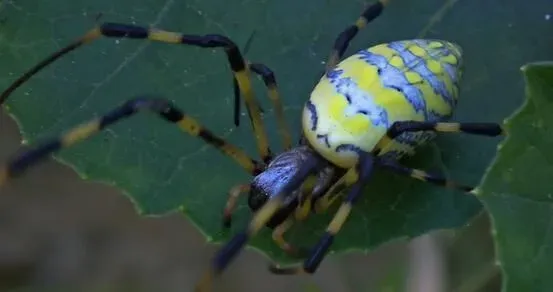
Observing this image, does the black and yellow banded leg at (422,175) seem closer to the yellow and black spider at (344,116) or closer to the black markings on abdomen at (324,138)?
the yellow and black spider at (344,116)

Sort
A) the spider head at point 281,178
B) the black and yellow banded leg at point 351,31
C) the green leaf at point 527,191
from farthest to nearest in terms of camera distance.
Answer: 1. the black and yellow banded leg at point 351,31
2. the spider head at point 281,178
3. the green leaf at point 527,191

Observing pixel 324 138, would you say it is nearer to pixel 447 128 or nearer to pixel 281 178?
pixel 281 178

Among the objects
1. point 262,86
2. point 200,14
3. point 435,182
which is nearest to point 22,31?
point 200,14

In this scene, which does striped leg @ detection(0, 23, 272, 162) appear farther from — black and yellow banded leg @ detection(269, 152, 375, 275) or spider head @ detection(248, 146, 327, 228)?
black and yellow banded leg @ detection(269, 152, 375, 275)

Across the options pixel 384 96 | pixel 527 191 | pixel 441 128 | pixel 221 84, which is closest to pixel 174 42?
pixel 221 84

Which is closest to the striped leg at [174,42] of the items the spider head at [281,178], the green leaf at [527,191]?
the spider head at [281,178]
